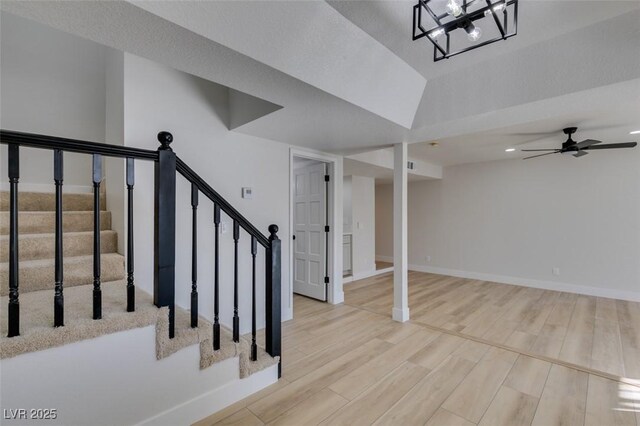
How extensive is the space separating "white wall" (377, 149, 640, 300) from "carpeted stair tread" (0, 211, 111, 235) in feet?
19.5

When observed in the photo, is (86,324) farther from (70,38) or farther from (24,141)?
(70,38)

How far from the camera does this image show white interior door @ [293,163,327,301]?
4.19m

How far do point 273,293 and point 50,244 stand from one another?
1645 mm

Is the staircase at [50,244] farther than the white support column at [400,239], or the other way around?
the white support column at [400,239]

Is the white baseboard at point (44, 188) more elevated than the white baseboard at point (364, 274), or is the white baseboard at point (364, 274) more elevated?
the white baseboard at point (44, 188)

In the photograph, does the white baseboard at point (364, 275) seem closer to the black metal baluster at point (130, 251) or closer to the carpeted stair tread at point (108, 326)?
the carpeted stair tread at point (108, 326)

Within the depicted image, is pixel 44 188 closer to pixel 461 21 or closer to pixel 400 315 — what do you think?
pixel 461 21

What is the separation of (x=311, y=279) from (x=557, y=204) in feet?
14.5

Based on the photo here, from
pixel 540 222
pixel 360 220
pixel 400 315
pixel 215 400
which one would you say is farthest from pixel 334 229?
pixel 540 222

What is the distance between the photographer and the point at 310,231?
439cm

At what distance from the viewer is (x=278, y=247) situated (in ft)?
6.91

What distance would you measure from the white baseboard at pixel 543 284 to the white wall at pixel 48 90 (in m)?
6.27

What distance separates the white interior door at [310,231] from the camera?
13.7 feet

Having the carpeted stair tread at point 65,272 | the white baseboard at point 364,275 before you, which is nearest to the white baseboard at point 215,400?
the carpeted stair tread at point 65,272
